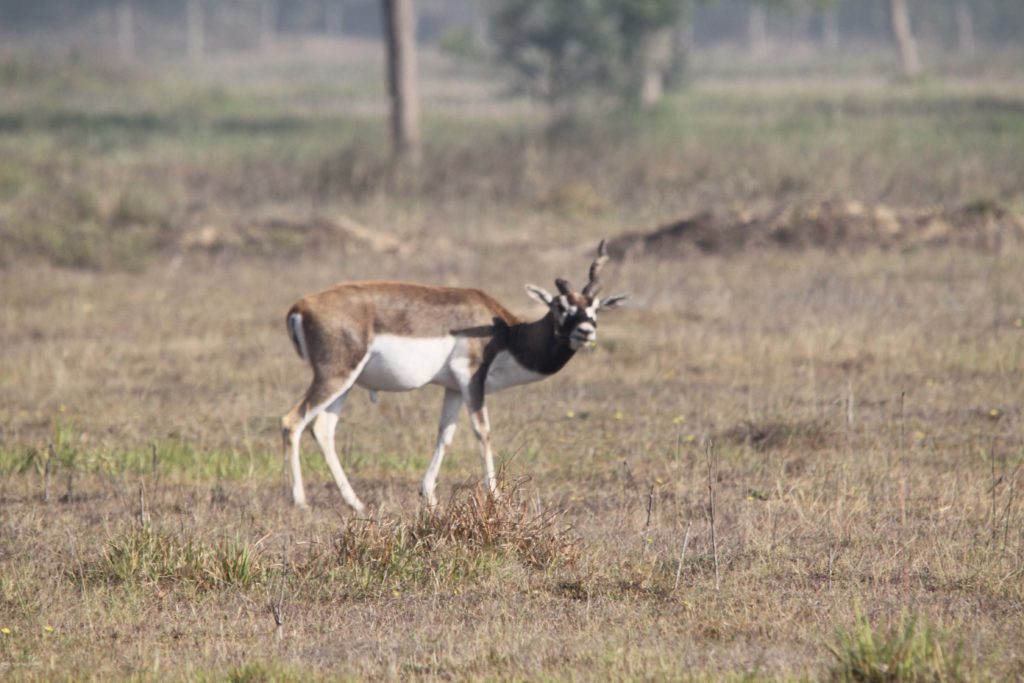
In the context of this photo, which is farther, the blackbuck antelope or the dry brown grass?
the blackbuck antelope

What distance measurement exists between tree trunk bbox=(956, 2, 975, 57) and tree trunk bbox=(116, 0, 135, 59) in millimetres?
58334

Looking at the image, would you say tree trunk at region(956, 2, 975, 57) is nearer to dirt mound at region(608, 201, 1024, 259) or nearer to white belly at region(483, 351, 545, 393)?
dirt mound at region(608, 201, 1024, 259)

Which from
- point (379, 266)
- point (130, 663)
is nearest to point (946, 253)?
point (379, 266)

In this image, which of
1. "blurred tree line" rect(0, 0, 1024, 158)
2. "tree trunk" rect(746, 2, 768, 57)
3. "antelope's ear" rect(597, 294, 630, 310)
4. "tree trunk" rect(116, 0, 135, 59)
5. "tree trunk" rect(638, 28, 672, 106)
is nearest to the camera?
"antelope's ear" rect(597, 294, 630, 310)

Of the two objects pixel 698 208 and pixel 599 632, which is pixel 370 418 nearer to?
pixel 599 632

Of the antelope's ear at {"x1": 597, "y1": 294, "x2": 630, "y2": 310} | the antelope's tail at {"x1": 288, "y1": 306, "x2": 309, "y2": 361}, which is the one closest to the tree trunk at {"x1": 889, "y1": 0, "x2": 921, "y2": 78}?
the antelope's ear at {"x1": 597, "y1": 294, "x2": 630, "y2": 310}

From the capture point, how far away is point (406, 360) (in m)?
9.96

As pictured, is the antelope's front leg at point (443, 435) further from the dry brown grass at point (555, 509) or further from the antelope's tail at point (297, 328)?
the antelope's tail at point (297, 328)

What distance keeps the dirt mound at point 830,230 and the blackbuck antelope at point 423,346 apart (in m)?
11.6

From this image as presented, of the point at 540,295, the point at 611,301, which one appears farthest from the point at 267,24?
the point at 611,301

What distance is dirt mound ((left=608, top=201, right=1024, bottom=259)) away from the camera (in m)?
21.5

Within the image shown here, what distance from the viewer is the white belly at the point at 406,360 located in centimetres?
993

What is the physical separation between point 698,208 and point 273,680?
2035cm

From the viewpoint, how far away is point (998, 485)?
1000 cm
